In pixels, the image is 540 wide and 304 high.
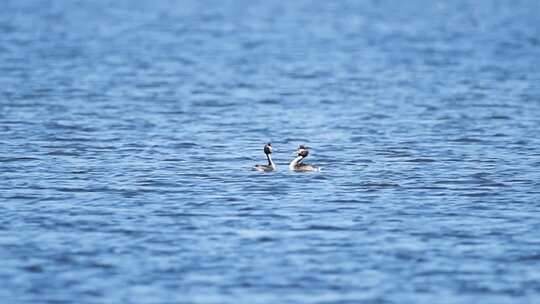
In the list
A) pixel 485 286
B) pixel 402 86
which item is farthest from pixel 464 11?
pixel 485 286

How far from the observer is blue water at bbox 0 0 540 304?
62.0ft

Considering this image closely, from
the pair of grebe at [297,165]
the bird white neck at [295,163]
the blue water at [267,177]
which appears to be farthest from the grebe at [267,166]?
the bird white neck at [295,163]

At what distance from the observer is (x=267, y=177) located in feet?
90.2

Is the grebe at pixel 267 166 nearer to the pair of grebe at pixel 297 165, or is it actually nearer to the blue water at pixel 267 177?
the pair of grebe at pixel 297 165

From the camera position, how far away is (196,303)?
17.7 meters

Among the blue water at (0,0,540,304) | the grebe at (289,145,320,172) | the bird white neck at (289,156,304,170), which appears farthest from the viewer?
the bird white neck at (289,156,304,170)

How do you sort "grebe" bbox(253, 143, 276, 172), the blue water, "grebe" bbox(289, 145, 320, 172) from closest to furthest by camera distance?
the blue water → "grebe" bbox(289, 145, 320, 172) → "grebe" bbox(253, 143, 276, 172)

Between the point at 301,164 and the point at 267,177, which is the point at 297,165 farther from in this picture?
the point at 267,177

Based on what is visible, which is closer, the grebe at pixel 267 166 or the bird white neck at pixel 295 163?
the grebe at pixel 267 166

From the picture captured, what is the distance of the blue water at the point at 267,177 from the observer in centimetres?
1891

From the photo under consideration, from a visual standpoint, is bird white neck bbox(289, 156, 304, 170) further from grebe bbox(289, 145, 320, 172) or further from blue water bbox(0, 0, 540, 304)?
blue water bbox(0, 0, 540, 304)

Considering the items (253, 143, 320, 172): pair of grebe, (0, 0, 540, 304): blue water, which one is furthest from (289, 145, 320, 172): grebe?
(0, 0, 540, 304): blue water

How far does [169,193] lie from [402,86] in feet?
73.6

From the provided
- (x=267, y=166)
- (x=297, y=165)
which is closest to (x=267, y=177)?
(x=267, y=166)
